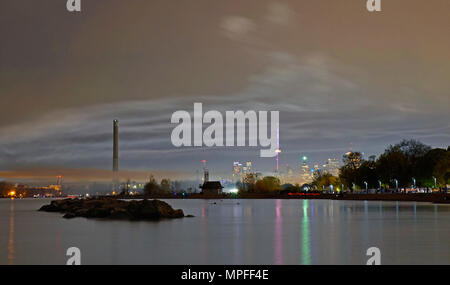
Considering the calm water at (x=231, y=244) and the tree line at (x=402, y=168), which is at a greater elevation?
the tree line at (x=402, y=168)

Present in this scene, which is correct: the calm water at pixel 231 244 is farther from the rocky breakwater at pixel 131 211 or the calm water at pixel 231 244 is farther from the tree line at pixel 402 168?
the tree line at pixel 402 168

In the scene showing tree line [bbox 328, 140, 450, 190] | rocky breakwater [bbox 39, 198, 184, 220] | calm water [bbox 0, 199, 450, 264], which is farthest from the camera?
tree line [bbox 328, 140, 450, 190]

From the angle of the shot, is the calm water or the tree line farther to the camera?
the tree line

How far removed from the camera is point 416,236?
44375mm

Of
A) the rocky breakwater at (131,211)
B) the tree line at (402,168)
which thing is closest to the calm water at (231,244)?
the rocky breakwater at (131,211)

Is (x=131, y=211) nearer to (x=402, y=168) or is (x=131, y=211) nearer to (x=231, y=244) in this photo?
(x=231, y=244)

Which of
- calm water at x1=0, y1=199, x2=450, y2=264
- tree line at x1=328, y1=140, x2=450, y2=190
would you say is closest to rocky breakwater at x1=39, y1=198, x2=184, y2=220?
calm water at x1=0, y1=199, x2=450, y2=264

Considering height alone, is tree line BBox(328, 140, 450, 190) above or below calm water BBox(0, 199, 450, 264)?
above

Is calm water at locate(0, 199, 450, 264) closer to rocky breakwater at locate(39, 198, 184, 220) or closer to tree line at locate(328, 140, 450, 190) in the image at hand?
rocky breakwater at locate(39, 198, 184, 220)

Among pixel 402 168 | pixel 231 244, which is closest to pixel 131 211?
→ pixel 231 244

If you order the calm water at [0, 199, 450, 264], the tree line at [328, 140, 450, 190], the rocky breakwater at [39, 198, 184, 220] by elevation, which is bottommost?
the calm water at [0, 199, 450, 264]
